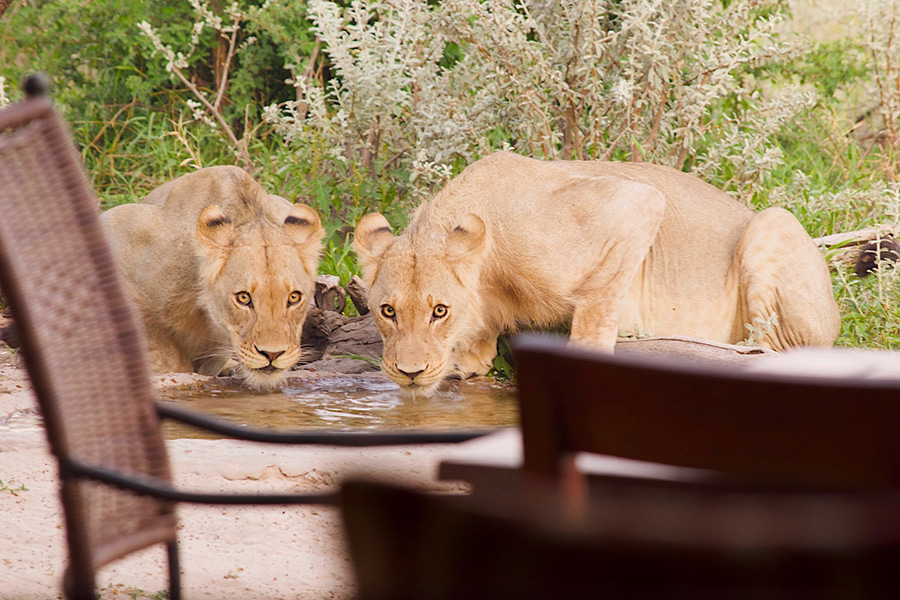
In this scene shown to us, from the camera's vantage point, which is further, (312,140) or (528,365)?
(312,140)

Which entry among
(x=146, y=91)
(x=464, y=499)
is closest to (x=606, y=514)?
(x=464, y=499)

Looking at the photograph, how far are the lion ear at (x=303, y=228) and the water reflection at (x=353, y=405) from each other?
29.6 inches

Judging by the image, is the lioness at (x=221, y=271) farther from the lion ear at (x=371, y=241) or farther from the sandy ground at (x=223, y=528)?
the sandy ground at (x=223, y=528)

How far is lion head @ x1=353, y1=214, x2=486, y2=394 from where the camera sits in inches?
185

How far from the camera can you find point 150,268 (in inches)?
213

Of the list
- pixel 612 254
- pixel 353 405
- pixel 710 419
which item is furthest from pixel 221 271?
pixel 710 419

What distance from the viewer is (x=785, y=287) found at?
17.1ft

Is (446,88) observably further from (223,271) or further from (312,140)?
(223,271)

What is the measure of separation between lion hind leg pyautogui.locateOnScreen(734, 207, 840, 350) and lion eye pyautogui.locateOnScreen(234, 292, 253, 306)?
8.05ft

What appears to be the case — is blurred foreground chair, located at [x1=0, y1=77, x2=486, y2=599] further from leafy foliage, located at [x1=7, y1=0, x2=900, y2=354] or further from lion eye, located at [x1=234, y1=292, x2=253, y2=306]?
leafy foliage, located at [x1=7, y1=0, x2=900, y2=354]

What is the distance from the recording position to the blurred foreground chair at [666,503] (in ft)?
2.13

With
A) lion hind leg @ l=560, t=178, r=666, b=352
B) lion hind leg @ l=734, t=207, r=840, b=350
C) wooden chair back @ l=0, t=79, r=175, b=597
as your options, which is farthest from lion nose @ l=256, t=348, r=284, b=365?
wooden chair back @ l=0, t=79, r=175, b=597

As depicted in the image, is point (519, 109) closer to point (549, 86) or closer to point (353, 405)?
point (549, 86)

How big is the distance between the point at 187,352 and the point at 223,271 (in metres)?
0.77
